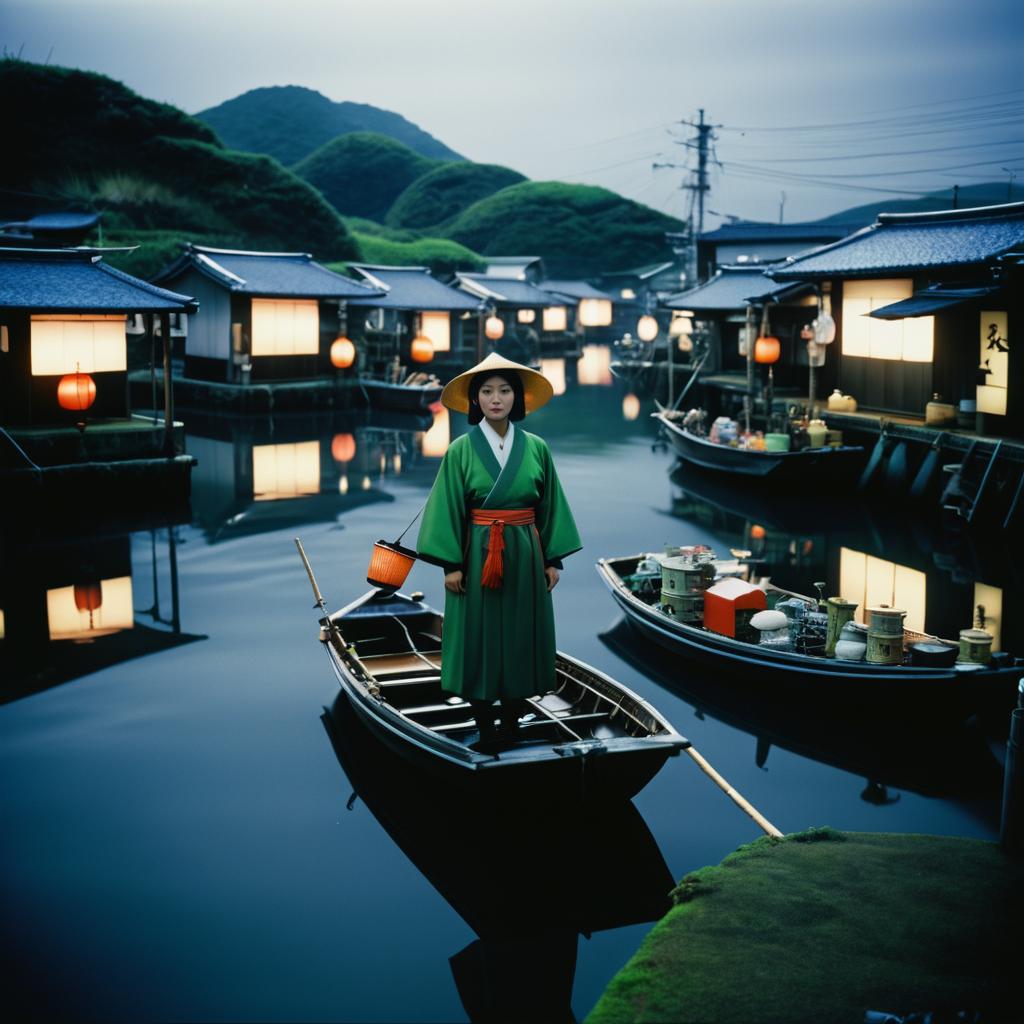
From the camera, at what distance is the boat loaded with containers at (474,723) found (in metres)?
6.39

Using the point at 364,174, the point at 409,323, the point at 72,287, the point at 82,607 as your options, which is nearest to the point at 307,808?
the point at 82,607

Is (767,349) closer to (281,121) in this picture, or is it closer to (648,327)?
(648,327)

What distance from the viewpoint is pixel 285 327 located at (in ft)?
112

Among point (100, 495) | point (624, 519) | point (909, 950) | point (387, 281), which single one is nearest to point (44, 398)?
point (100, 495)

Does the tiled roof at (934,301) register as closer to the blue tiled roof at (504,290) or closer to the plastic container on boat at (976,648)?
the plastic container on boat at (976,648)

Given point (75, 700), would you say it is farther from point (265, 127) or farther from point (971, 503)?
point (265, 127)

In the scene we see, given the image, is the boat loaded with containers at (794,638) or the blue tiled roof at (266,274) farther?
the blue tiled roof at (266,274)

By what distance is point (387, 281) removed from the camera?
142 ft

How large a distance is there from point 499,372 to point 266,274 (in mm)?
29695

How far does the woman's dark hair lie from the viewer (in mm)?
6562

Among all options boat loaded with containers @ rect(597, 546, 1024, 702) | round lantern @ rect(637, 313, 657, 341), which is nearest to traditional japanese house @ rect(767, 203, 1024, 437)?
boat loaded with containers @ rect(597, 546, 1024, 702)

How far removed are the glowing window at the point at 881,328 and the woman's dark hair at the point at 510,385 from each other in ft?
A: 56.1

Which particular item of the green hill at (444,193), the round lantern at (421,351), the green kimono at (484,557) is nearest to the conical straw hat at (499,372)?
the green kimono at (484,557)

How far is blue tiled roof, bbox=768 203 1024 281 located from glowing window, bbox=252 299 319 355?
605 inches
